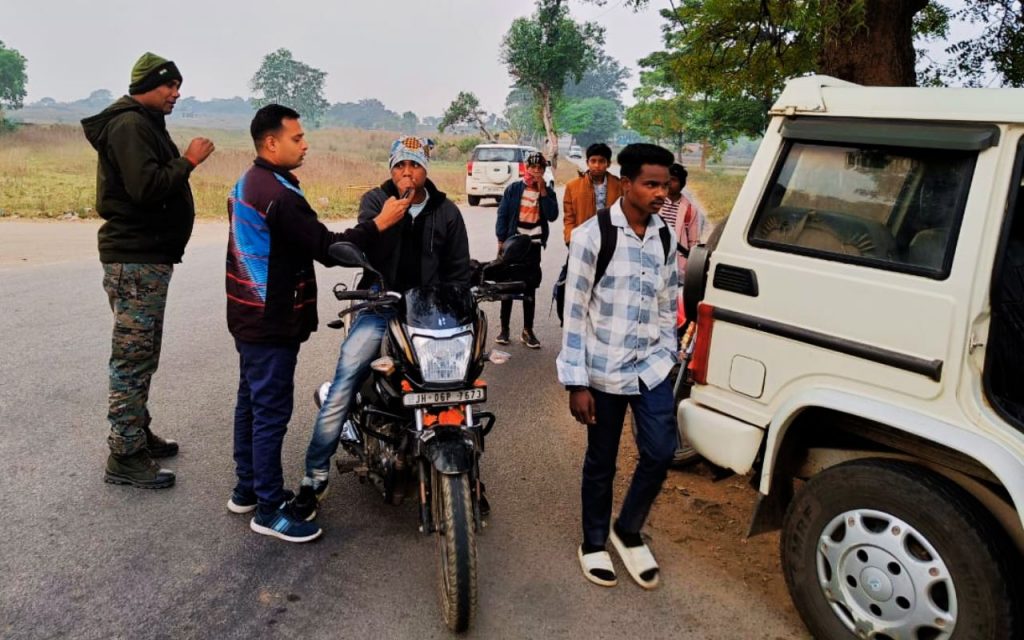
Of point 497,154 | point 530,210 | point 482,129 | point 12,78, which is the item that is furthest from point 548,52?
point 12,78

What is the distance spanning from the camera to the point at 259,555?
3242mm

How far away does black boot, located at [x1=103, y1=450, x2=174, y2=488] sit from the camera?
3775mm

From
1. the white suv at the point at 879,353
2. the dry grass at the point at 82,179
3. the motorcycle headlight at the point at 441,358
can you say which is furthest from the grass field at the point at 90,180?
the white suv at the point at 879,353

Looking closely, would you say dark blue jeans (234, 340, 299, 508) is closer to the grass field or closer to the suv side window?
the suv side window

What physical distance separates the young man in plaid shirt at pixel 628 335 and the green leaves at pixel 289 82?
99549mm

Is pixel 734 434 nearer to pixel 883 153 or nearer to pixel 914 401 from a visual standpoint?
pixel 914 401

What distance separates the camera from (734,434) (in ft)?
9.61

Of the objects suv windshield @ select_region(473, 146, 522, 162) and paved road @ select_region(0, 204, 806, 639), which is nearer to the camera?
paved road @ select_region(0, 204, 806, 639)

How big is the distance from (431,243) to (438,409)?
996mm

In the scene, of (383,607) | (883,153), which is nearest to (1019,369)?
(883,153)

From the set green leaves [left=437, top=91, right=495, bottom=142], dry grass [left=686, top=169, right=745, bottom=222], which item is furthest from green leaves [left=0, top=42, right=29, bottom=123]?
dry grass [left=686, top=169, right=745, bottom=222]

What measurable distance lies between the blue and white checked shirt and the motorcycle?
0.33 metres

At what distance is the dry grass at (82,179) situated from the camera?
16.0 meters

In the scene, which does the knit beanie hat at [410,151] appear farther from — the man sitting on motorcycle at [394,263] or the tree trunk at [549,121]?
the tree trunk at [549,121]
